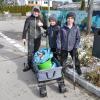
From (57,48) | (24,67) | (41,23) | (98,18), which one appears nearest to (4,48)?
(24,67)

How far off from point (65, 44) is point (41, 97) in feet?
4.71

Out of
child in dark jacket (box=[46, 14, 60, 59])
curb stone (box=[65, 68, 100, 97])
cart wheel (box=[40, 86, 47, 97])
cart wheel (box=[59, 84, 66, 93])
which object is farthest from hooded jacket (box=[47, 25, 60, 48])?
cart wheel (box=[40, 86, 47, 97])

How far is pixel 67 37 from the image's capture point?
6.68 meters

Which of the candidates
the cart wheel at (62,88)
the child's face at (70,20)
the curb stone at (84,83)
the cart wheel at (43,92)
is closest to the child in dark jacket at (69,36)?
the child's face at (70,20)

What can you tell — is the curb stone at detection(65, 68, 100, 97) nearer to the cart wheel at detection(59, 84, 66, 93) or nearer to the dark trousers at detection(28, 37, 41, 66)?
the cart wheel at detection(59, 84, 66, 93)

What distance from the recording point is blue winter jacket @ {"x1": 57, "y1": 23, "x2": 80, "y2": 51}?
262 inches

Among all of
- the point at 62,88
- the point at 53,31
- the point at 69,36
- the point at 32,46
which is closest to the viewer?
the point at 62,88

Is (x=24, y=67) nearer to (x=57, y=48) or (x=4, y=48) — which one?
(x=57, y=48)

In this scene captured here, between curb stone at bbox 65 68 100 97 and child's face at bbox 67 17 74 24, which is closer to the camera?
curb stone at bbox 65 68 100 97

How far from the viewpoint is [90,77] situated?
672cm

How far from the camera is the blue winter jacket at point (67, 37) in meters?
6.66

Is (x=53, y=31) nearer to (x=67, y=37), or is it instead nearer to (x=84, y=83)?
(x=67, y=37)

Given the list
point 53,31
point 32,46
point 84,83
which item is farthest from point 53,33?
point 84,83

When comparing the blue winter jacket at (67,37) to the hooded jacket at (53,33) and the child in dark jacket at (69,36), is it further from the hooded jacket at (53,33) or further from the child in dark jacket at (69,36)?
the hooded jacket at (53,33)
